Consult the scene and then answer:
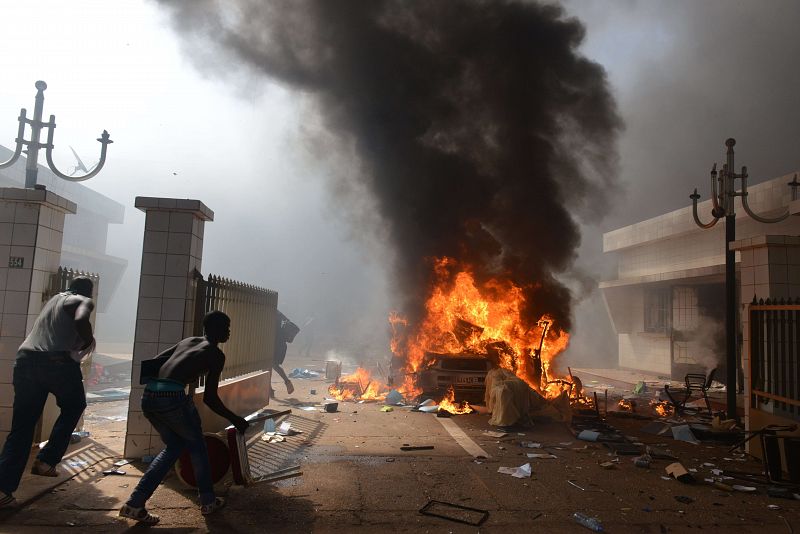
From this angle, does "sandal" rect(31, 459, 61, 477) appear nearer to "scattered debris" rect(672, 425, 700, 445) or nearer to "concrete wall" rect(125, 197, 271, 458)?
"concrete wall" rect(125, 197, 271, 458)

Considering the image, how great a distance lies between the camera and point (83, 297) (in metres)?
4.33

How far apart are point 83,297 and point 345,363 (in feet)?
61.3

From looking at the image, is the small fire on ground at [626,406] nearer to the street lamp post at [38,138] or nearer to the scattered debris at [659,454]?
the scattered debris at [659,454]

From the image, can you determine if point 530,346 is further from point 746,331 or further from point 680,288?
point 680,288

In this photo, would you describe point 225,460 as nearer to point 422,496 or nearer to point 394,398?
point 422,496

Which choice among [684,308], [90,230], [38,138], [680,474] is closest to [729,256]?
[680,474]

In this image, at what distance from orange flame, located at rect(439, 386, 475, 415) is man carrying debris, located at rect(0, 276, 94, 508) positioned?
6.56m

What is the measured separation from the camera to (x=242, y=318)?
7.85 m

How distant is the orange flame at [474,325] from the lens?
12898 millimetres

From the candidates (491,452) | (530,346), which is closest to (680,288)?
(530,346)

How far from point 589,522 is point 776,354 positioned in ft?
14.2

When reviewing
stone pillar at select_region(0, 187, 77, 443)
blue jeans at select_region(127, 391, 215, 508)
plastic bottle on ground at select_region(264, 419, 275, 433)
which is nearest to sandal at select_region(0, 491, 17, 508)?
blue jeans at select_region(127, 391, 215, 508)

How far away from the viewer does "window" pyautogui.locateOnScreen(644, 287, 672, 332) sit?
69.1ft

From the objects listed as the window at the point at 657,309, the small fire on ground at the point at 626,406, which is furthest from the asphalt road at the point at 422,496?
the window at the point at 657,309
